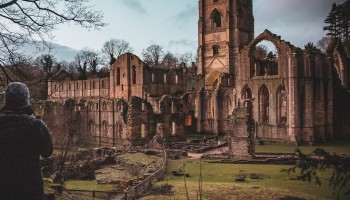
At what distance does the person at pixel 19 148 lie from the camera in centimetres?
396

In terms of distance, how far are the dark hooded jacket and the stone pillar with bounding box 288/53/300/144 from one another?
3041 centimetres

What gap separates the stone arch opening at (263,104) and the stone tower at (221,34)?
18.6m

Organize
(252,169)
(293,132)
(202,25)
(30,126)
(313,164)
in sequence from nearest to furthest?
1. (30,126)
2. (313,164)
3. (252,169)
4. (293,132)
5. (202,25)

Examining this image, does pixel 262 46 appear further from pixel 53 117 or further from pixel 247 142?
pixel 247 142

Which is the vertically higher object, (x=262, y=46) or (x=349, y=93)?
(x=262, y=46)

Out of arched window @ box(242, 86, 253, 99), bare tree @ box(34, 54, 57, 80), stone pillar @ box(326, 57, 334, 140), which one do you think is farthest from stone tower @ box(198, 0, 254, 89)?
bare tree @ box(34, 54, 57, 80)

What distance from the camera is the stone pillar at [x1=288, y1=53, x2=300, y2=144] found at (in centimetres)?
3209

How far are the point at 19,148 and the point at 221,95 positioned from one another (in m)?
38.0

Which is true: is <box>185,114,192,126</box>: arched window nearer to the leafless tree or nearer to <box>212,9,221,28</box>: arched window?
<box>212,9,221,28</box>: arched window

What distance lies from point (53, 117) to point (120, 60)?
12424 millimetres

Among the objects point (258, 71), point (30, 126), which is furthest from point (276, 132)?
point (30, 126)

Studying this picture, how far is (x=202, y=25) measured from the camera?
57938 mm

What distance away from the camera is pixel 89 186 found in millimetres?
19078

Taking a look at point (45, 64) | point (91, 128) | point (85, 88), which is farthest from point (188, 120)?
point (45, 64)
